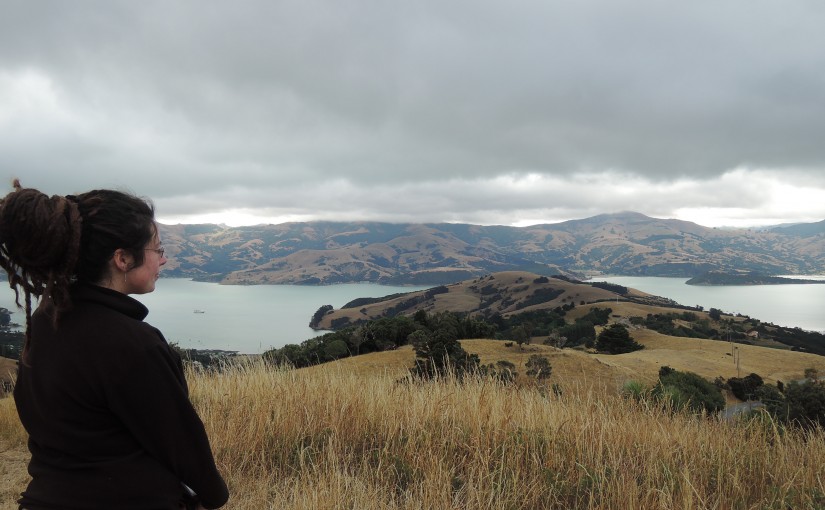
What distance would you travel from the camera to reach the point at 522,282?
15475cm

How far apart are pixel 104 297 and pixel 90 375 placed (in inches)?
11.9

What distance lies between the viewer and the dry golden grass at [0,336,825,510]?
3.26 meters

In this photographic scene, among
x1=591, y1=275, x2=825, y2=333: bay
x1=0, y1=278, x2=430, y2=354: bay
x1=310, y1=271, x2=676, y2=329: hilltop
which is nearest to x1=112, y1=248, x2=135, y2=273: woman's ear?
x1=0, y1=278, x2=430, y2=354: bay

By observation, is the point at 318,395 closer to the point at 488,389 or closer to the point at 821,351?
the point at 488,389

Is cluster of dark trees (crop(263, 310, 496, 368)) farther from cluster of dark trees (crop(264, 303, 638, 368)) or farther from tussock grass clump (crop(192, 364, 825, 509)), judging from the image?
tussock grass clump (crop(192, 364, 825, 509))

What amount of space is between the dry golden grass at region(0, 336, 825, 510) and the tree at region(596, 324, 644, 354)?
2370 inches

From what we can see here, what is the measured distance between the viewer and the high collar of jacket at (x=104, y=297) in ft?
5.82

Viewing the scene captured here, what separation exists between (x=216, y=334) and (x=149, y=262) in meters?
110

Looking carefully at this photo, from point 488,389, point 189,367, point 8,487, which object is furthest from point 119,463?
point 189,367

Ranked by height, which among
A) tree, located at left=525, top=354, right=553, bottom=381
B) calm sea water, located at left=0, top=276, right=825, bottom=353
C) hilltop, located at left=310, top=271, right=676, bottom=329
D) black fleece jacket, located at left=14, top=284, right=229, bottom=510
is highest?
black fleece jacket, located at left=14, top=284, right=229, bottom=510

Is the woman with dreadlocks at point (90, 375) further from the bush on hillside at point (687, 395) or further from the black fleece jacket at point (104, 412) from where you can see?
the bush on hillside at point (687, 395)

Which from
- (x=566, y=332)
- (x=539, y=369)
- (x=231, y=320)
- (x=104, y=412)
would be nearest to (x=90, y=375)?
(x=104, y=412)

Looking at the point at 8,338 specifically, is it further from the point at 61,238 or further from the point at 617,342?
the point at 61,238

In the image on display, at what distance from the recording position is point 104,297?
1793 millimetres
